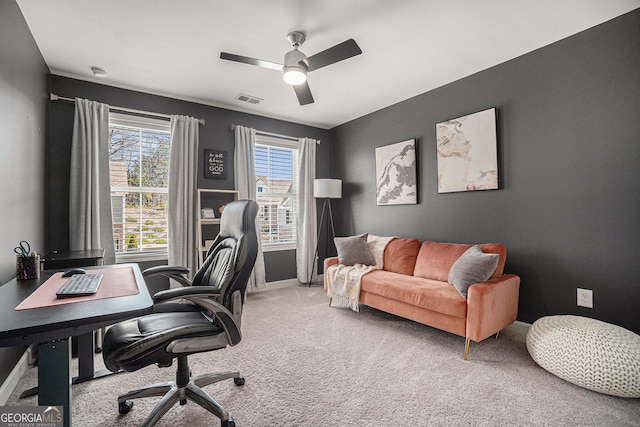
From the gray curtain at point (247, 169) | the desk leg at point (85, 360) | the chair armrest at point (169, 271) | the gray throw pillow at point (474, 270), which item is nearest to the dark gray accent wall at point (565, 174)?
the gray throw pillow at point (474, 270)

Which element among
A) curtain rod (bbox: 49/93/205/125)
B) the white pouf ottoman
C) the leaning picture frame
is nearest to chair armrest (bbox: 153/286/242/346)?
the white pouf ottoman

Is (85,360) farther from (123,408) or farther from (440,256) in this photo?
(440,256)

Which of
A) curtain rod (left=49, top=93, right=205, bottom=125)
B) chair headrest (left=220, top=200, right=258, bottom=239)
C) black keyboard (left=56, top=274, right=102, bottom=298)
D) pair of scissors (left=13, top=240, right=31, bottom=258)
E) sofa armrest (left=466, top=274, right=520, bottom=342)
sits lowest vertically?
sofa armrest (left=466, top=274, right=520, bottom=342)

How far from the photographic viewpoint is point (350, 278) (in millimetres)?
3324

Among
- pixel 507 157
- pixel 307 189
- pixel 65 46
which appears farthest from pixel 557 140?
pixel 65 46

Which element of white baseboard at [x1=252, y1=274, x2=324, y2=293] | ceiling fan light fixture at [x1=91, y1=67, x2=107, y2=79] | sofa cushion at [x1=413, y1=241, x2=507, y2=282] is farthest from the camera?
white baseboard at [x1=252, y1=274, x2=324, y2=293]

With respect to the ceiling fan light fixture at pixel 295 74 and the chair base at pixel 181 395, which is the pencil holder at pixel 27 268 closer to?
the chair base at pixel 181 395

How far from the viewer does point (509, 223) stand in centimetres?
292

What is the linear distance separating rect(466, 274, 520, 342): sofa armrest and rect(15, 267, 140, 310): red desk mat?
223cm

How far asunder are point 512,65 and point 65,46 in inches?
156

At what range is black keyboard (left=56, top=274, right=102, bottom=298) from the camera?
51.0 inches

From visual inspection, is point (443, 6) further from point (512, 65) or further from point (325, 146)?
point (325, 146)

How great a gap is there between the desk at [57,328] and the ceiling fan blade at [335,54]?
1961 mm

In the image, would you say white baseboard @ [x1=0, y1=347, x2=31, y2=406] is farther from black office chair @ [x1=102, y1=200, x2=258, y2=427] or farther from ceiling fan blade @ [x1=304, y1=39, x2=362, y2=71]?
ceiling fan blade @ [x1=304, y1=39, x2=362, y2=71]
